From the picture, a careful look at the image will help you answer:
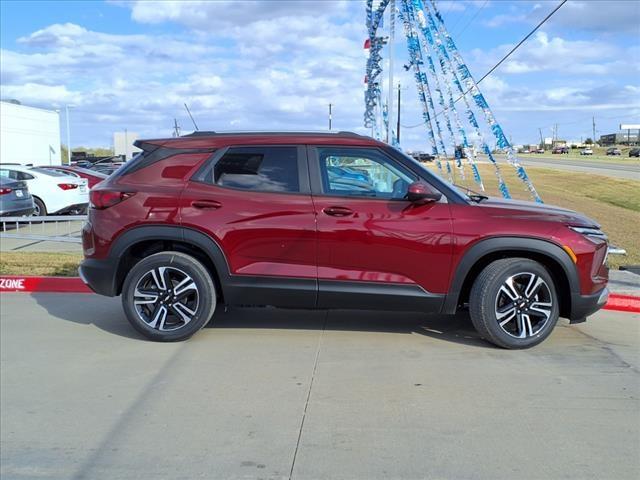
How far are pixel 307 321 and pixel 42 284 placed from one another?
3782 mm

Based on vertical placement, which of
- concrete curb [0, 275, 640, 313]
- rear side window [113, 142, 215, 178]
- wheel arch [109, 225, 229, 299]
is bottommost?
concrete curb [0, 275, 640, 313]

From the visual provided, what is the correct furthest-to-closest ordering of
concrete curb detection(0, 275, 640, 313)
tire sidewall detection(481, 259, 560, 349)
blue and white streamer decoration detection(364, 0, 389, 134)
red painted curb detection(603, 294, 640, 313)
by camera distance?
blue and white streamer decoration detection(364, 0, 389, 134) < concrete curb detection(0, 275, 640, 313) < red painted curb detection(603, 294, 640, 313) < tire sidewall detection(481, 259, 560, 349)

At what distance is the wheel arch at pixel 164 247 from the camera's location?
210 inches

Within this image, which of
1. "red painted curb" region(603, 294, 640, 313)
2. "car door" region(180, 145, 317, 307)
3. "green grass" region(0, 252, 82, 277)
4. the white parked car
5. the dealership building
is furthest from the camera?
the dealership building

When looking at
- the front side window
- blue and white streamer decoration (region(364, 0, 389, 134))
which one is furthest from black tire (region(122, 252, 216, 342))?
blue and white streamer decoration (region(364, 0, 389, 134))

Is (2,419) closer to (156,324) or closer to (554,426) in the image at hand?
(156,324)

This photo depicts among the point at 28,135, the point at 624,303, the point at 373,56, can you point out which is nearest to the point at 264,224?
the point at 624,303

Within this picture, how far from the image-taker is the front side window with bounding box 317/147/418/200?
5309 mm

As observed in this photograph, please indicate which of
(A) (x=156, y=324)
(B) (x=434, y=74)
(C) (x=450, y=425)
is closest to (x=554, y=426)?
(C) (x=450, y=425)

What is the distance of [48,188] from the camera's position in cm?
1630

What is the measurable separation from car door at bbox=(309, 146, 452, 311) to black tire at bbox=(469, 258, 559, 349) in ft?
1.15

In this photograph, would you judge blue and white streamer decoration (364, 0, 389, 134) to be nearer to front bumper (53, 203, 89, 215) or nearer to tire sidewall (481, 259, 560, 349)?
front bumper (53, 203, 89, 215)

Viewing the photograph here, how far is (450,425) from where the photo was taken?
3848 millimetres

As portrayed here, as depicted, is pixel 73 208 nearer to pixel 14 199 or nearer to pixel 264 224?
pixel 14 199
